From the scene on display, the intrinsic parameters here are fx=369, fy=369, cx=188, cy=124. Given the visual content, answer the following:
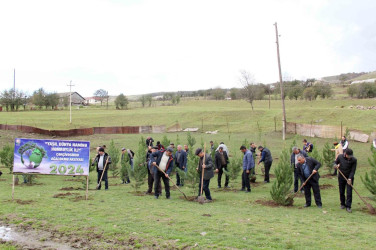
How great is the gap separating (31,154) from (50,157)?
599 millimetres

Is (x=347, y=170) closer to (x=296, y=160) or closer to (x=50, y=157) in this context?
(x=296, y=160)

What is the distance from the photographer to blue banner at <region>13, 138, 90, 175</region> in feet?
39.5

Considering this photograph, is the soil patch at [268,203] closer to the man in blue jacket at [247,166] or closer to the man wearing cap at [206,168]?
the man wearing cap at [206,168]

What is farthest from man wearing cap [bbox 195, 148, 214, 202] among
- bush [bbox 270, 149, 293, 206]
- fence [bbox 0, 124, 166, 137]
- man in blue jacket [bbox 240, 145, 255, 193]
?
fence [bbox 0, 124, 166, 137]

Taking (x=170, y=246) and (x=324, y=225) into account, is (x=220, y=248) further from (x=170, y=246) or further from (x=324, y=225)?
(x=324, y=225)

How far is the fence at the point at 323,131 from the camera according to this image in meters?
30.6

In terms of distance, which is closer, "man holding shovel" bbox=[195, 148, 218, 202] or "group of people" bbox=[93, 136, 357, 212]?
"group of people" bbox=[93, 136, 357, 212]

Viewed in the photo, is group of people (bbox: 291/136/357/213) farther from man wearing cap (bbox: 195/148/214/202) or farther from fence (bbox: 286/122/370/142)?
fence (bbox: 286/122/370/142)

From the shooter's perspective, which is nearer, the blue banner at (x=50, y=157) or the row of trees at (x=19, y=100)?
the blue banner at (x=50, y=157)

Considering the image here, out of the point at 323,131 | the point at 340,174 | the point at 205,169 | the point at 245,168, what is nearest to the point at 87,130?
the point at 323,131

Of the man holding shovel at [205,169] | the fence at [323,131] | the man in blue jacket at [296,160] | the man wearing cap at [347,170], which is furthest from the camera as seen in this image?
the fence at [323,131]

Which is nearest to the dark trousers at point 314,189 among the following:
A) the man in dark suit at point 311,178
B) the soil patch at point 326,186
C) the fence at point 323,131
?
the man in dark suit at point 311,178

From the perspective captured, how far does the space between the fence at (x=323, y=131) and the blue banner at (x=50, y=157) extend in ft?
80.1

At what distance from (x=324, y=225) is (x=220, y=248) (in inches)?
129
